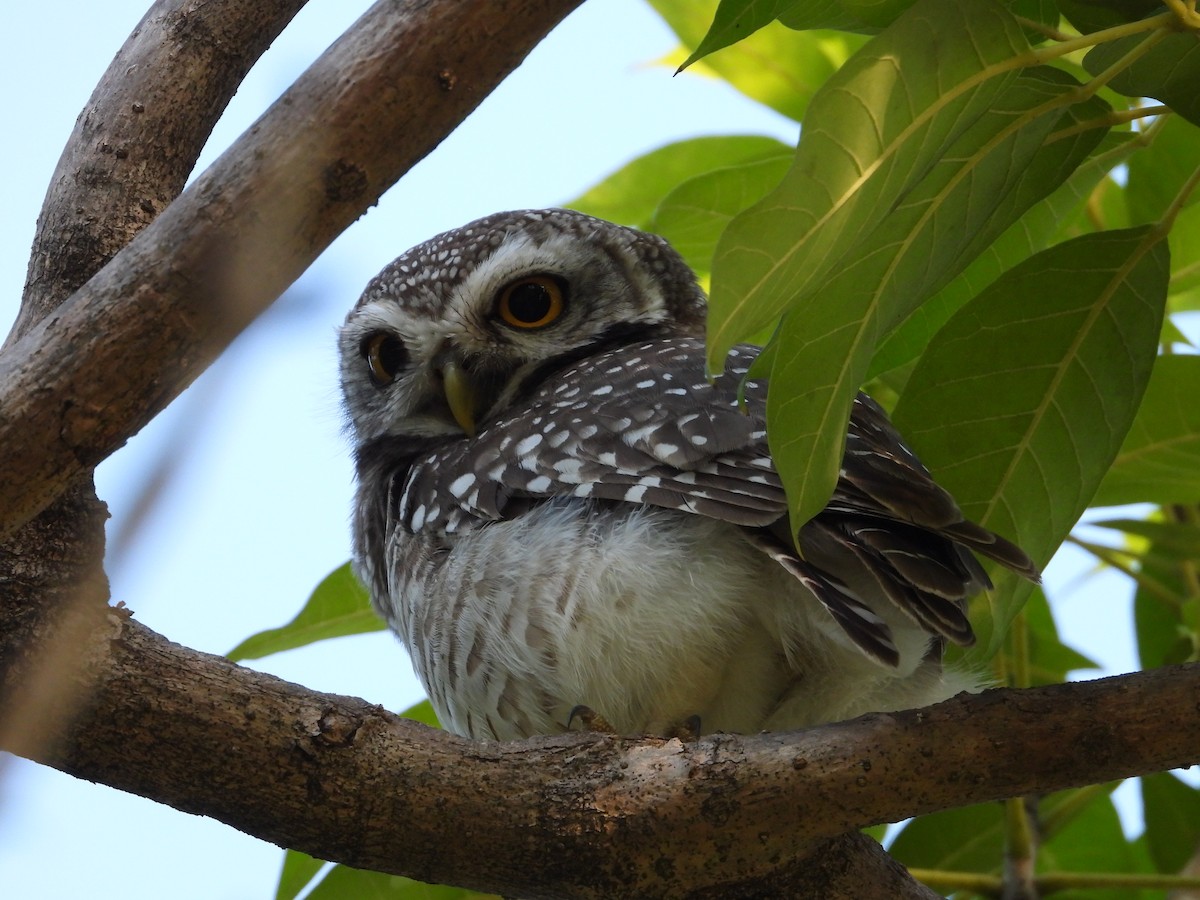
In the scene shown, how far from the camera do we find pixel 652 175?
3.25 meters

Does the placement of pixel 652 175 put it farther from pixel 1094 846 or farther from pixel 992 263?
pixel 1094 846

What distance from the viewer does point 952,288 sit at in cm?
230

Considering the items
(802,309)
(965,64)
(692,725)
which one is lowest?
(692,725)

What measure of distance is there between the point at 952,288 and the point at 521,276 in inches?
48.4

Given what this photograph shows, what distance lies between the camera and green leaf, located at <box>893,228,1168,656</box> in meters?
1.83

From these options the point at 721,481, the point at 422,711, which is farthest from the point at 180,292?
the point at 422,711

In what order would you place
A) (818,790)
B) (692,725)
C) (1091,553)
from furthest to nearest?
1. (1091,553)
2. (692,725)
3. (818,790)

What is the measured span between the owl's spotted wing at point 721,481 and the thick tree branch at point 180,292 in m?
0.72

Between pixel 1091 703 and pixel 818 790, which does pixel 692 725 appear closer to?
pixel 818 790

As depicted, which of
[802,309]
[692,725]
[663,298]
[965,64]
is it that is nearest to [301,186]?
[802,309]

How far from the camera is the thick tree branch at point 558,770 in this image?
5.38 ft

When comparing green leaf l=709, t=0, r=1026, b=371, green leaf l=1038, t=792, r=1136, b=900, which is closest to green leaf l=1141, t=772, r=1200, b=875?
green leaf l=1038, t=792, r=1136, b=900

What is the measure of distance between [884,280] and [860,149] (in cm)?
22

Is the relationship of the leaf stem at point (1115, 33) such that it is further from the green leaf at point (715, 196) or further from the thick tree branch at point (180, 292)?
the green leaf at point (715, 196)
